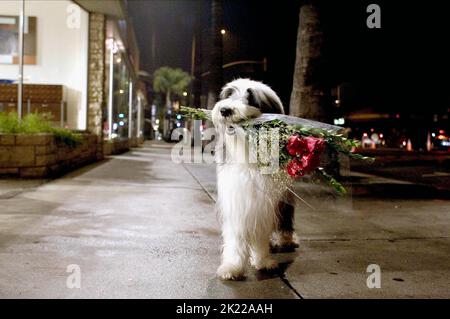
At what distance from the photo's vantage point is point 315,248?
4.94 m

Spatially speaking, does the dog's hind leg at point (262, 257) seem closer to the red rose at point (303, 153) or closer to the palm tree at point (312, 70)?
the red rose at point (303, 153)

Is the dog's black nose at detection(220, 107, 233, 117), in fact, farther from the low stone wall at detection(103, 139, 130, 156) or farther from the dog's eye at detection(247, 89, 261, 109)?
the low stone wall at detection(103, 139, 130, 156)

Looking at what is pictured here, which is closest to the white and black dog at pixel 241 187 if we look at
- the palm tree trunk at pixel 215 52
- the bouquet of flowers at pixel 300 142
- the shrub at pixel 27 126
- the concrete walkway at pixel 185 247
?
the bouquet of flowers at pixel 300 142

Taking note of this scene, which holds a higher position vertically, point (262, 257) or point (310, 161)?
point (310, 161)

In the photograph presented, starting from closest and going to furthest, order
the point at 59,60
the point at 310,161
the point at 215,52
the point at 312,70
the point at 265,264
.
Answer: the point at 310,161
the point at 265,264
the point at 312,70
the point at 59,60
the point at 215,52

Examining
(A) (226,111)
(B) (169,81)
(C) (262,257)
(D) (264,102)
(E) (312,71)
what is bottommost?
(C) (262,257)

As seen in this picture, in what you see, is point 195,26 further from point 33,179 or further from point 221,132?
point 221,132

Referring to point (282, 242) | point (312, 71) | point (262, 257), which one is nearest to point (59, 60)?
point (312, 71)

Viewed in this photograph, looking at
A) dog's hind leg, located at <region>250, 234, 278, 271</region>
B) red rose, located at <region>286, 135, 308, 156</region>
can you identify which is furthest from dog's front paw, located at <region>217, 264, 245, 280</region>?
red rose, located at <region>286, 135, 308, 156</region>

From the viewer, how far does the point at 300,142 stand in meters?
3.67

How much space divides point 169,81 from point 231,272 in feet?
231

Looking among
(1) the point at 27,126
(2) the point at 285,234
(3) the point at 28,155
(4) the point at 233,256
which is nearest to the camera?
(4) the point at 233,256

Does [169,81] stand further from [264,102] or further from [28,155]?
[264,102]
